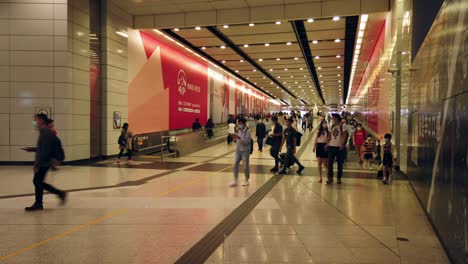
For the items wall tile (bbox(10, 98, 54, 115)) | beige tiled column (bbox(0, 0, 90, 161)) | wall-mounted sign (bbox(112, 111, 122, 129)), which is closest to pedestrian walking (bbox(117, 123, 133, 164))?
beige tiled column (bbox(0, 0, 90, 161))

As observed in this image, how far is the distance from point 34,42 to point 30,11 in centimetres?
109

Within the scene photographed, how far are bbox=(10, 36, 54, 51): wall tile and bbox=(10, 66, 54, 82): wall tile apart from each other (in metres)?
0.69

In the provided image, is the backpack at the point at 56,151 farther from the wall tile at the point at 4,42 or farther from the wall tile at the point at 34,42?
the wall tile at the point at 4,42

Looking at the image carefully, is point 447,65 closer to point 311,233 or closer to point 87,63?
point 311,233

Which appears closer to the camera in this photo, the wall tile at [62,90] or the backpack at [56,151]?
the backpack at [56,151]

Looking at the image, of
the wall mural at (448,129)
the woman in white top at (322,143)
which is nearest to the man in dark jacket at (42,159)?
the wall mural at (448,129)

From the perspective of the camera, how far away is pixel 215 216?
19.8 ft

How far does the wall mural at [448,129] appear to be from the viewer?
3545mm

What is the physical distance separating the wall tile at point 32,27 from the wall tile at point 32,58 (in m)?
0.67

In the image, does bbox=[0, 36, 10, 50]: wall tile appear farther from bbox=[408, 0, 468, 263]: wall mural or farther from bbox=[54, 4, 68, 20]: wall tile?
bbox=[408, 0, 468, 263]: wall mural

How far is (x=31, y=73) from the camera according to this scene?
528 inches

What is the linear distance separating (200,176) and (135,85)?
9.06 m

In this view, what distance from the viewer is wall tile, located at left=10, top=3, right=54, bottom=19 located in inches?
524

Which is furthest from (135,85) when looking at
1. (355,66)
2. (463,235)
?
(355,66)
